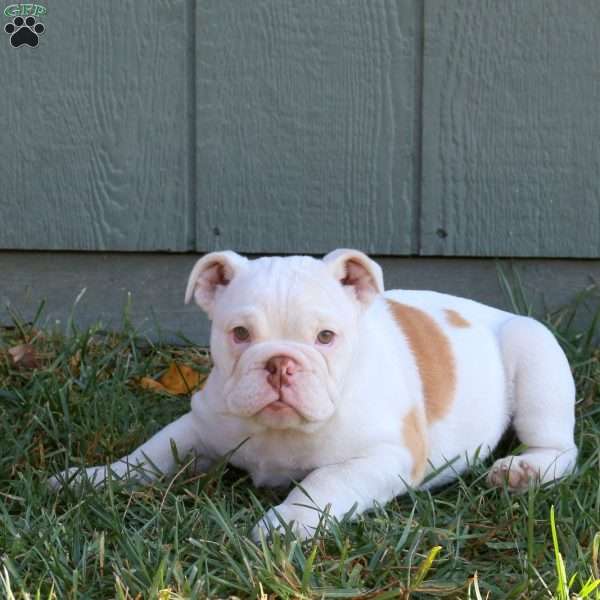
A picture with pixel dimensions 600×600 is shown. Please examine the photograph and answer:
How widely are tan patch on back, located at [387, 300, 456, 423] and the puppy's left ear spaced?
351 millimetres

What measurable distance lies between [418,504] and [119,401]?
4.59ft

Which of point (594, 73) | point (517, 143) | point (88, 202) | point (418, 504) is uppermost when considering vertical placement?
point (594, 73)

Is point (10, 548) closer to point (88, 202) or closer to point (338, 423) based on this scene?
point (338, 423)

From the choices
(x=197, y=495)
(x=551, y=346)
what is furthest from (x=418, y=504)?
(x=551, y=346)

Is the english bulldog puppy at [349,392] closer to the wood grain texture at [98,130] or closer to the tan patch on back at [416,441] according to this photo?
the tan patch on back at [416,441]

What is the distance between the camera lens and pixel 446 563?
2.92 metres

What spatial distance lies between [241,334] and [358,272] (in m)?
0.50

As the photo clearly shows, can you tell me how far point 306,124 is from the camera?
505 centimetres

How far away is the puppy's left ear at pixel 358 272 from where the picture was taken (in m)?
3.54

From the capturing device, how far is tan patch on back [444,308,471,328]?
13.4 feet

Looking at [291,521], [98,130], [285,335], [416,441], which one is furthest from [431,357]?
[98,130]

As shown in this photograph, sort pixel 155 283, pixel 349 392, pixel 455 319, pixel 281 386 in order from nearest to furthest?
pixel 281 386 → pixel 349 392 → pixel 455 319 → pixel 155 283

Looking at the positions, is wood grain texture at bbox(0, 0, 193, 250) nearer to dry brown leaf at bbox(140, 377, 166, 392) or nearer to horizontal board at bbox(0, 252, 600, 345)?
horizontal board at bbox(0, 252, 600, 345)

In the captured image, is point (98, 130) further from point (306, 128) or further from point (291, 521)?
point (291, 521)
